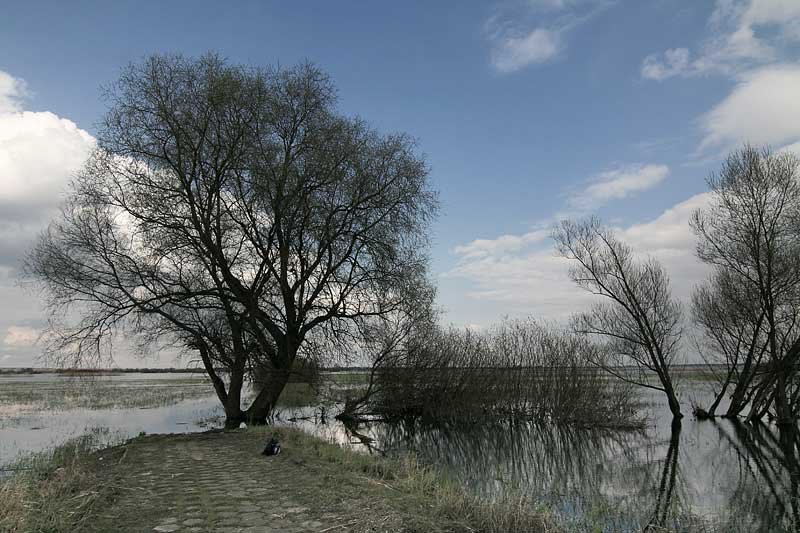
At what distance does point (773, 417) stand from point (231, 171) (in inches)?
994

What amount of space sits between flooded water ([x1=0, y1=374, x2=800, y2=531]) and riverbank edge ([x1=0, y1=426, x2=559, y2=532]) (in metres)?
1.69

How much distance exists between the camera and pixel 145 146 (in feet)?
55.3

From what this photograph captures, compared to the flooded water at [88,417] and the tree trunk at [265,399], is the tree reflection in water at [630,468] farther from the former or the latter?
the flooded water at [88,417]

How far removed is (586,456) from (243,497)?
12278 millimetres

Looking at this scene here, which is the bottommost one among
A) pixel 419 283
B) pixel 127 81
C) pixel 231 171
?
pixel 419 283

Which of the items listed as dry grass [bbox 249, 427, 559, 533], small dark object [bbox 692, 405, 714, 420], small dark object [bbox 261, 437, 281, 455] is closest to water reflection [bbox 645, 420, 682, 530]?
dry grass [bbox 249, 427, 559, 533]

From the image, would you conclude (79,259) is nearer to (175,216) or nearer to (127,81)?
(175,216)

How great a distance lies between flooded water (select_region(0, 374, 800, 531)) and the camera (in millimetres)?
10281

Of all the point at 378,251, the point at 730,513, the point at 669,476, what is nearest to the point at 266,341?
the point at 378,251

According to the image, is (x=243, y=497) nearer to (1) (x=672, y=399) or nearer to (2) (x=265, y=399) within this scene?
(2) (x=265, y=399)

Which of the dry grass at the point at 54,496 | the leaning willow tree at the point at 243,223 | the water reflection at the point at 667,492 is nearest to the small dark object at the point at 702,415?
the water reflection at the point at 667,492

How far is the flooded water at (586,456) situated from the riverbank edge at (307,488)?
1.69 m

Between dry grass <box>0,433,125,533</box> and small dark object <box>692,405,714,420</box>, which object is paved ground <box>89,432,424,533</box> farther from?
small dark object <box>692,405,714,420</box>

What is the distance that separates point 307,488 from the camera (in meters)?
8.17
